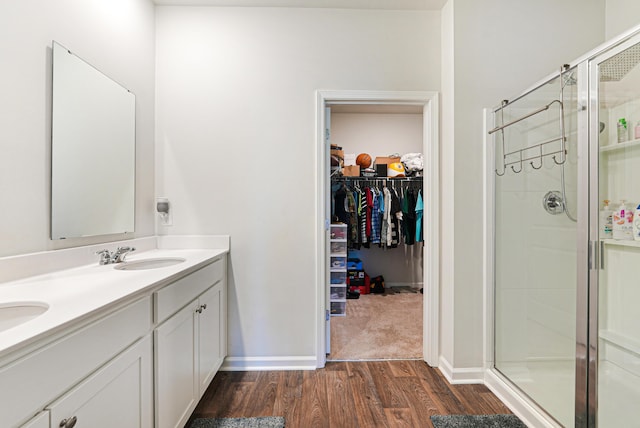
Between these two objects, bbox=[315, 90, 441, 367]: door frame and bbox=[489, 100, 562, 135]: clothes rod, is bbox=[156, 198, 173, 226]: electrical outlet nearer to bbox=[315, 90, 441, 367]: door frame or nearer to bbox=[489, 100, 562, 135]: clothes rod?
bbox=[315, 90, 441, 367]: door frame

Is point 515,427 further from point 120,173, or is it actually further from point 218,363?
point 120,173

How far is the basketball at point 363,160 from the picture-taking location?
13.2ft

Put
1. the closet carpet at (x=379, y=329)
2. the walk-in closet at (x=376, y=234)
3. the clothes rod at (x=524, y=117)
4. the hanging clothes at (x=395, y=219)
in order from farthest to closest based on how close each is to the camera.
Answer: the hanging clothes at (x=395, y=219), the walk-in closet at (x=376, y=234), the closet carpet at (x=379, y=329), the clothes rod at (x=524, y=117)

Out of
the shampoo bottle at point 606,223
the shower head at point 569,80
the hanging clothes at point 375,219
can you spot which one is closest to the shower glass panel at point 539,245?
the shower head at point 569,80

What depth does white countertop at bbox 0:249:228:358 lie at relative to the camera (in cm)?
69

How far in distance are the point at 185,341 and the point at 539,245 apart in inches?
80.5

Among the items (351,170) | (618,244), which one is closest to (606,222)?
(618,244)

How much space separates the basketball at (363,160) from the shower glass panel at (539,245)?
2.11 m

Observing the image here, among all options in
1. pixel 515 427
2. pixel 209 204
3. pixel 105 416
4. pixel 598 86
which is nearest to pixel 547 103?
pixel 598 86

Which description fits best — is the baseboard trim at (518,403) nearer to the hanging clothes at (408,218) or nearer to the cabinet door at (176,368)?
the cabinet door at (176,368)

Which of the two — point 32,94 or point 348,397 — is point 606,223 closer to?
point 348,397

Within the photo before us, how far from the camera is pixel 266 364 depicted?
7.05ft

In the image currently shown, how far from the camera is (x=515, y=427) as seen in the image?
156 cm

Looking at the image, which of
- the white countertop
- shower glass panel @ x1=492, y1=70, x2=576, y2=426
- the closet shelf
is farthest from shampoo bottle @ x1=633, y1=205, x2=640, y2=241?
the white countertop
